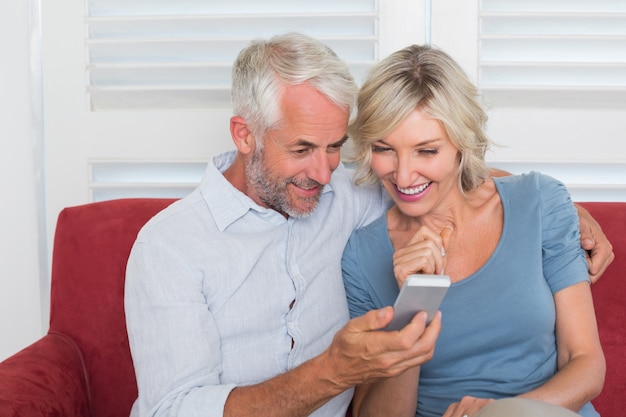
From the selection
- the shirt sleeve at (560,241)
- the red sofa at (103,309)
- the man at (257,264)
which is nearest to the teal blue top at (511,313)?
the shirt sleeve at (560,241)

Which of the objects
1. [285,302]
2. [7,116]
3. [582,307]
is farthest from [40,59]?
[582,307]

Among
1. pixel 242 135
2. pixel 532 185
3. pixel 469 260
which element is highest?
pixel 242 135

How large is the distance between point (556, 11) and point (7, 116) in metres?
1.50

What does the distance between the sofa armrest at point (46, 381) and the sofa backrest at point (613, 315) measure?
1.11 metres

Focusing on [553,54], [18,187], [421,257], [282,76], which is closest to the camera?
[421,257]

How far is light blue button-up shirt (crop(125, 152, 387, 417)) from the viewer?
4.99ft

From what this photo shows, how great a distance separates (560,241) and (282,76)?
63 centimetres

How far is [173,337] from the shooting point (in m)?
1.51

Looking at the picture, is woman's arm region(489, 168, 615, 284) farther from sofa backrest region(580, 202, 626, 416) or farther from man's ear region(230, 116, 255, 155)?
man's ear region(230, 116, 255, 155)

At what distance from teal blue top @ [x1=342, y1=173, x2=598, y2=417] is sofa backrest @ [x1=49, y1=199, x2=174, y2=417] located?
62cm

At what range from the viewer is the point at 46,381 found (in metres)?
1.71

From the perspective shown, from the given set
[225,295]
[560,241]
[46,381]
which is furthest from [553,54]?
[46,381]

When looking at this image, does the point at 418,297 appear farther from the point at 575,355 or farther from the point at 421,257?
the point at 575,355

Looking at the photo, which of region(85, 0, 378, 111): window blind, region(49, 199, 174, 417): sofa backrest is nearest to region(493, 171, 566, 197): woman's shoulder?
region(85, 0, 378, 111): window blind
